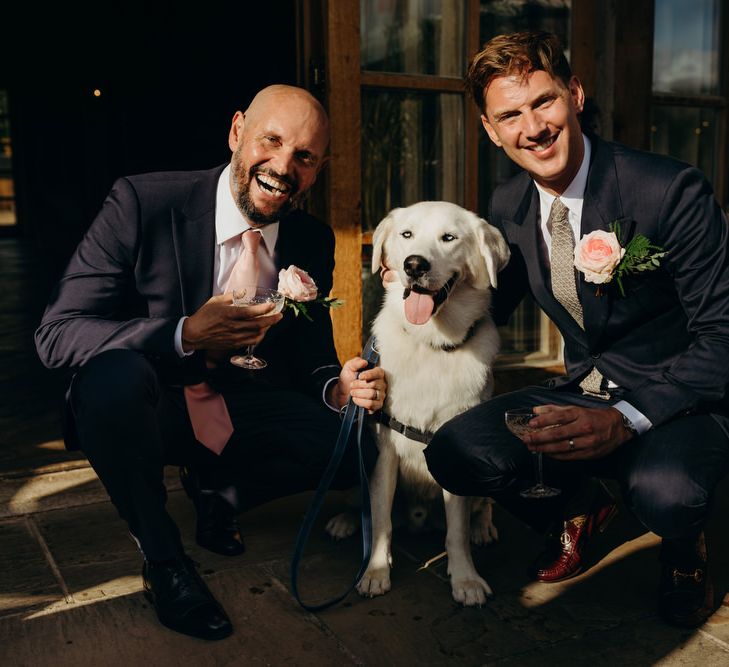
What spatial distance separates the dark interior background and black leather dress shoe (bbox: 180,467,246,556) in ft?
7.51

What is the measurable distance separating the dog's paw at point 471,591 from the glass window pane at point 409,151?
1988 mm

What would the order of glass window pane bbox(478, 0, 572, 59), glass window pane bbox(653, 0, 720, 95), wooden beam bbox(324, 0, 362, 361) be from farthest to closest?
glass window pane bbox(653, 0, 720, 95), glass window pane bbox(478, 0, 572, 59), wooden beam bbox(324, 0, 362, 361)

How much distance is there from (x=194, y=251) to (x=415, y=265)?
756 millimetres

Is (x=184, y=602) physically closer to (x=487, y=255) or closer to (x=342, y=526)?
(x=342, y=526)

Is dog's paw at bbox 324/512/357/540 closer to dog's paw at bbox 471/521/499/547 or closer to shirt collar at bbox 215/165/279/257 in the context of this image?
dog's paw at bbox 471/521/499/547

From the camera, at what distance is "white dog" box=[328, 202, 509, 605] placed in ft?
8.15

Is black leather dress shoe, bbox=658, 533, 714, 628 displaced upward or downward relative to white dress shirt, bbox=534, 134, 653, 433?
downward

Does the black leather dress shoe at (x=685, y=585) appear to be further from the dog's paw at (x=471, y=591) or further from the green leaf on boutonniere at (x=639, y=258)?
the green leaf on boutonniere at (x=639, y=258)

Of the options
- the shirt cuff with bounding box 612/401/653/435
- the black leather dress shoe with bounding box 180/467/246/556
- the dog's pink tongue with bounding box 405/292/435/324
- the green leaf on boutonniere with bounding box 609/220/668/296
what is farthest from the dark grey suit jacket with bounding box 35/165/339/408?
the shirt cuff with bounding box 612/401/653/435

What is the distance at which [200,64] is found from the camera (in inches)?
263

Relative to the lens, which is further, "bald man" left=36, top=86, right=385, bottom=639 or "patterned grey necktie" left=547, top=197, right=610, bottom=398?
"patterned grey necktie" left=547, top=197, right=610, bottom=398

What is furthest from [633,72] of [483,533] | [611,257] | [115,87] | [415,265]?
[115,87]

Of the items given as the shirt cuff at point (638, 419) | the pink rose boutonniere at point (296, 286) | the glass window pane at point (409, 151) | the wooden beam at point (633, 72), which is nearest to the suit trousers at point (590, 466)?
the shirt cuff at point (638, 419)

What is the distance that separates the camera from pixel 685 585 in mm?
2273
